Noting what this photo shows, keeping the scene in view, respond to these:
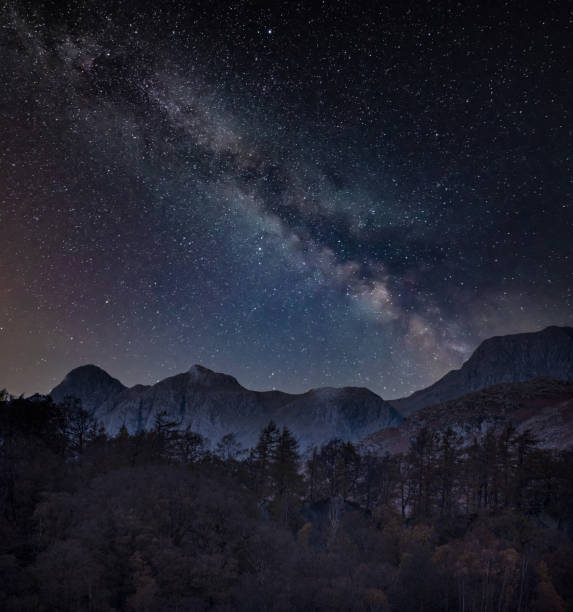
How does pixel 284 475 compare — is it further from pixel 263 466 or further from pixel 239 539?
pixel 239 539

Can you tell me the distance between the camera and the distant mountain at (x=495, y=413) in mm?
107706

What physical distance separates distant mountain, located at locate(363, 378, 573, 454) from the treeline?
190ft

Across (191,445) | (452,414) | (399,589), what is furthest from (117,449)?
(452,414)

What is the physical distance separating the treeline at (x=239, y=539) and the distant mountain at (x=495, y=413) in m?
57.8

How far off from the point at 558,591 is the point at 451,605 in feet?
28.3

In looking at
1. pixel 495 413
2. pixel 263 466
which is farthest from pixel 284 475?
pixel 495 413

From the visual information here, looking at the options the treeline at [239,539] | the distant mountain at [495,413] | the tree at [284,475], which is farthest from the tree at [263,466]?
the distant mountain at [495,413]

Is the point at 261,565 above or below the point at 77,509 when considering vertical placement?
below

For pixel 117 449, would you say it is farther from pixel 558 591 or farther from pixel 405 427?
pixel 405 427

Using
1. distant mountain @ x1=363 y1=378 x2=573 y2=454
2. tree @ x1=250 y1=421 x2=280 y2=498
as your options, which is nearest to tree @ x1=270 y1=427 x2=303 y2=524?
tree @ x1=250 y1=421 x2=280 y2=498

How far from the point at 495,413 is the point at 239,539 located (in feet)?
372

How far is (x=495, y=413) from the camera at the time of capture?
415 ft

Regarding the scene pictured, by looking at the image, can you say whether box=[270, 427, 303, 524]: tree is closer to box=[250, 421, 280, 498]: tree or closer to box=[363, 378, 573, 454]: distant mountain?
box=[250, 421, 280, 498]: tree

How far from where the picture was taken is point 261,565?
106 ft
